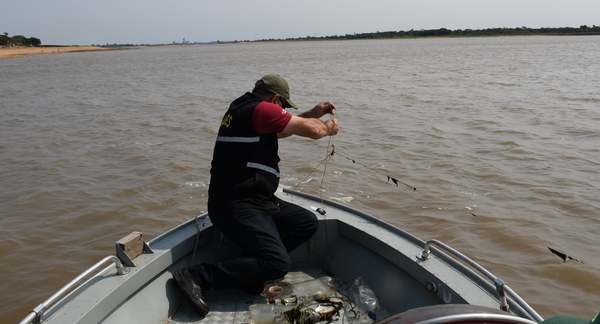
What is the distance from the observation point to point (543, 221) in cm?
630

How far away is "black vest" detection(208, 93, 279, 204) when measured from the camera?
11.2 ft

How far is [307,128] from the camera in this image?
348cm

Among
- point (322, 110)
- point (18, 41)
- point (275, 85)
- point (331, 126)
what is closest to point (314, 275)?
point (331, 126)

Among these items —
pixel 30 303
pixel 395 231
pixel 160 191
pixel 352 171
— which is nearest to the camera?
pixel 395 231

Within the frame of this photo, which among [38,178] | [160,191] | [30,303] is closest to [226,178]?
[30,303]

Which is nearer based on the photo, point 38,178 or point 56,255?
point 56,255

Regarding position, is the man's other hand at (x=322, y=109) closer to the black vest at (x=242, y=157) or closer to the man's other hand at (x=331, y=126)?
the man's other hand at (x=331, y=126)

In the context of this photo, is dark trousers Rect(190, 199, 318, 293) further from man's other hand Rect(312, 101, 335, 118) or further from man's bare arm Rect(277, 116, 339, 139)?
man's other hand Rect(312, 101, 335, 118)

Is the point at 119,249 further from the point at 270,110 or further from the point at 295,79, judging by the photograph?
the point at 295,79

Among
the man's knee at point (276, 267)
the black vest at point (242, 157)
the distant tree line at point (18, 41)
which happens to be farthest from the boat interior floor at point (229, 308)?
the distant tree line at point (18, 41)

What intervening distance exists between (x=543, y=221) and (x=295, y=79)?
59.6 ft

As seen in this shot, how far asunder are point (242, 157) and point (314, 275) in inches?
45.6

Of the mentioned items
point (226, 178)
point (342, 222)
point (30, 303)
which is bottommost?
point (30, 303)

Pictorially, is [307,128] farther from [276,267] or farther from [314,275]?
[314,275]
